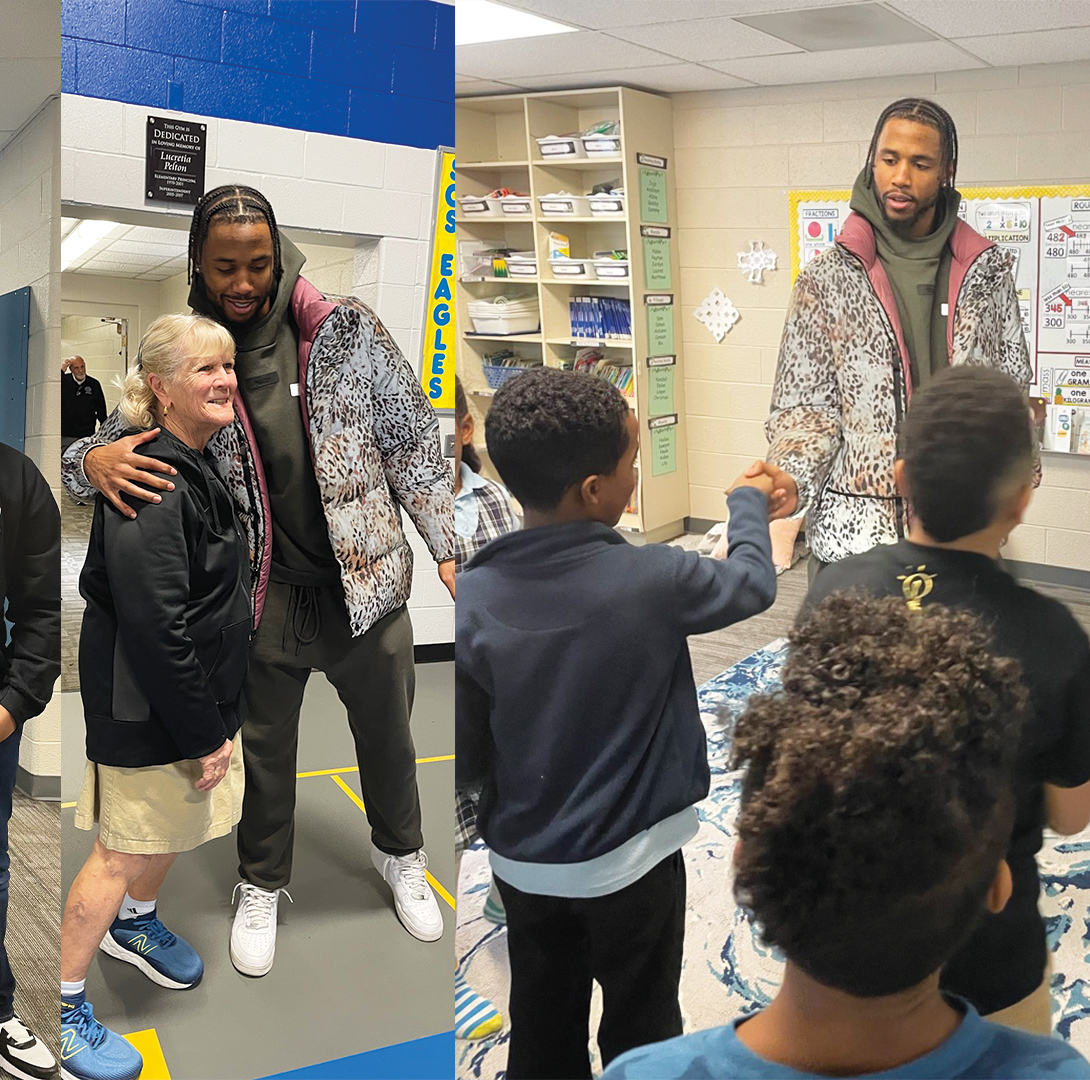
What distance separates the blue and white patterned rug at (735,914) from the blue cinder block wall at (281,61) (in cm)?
80

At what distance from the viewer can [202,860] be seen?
1.57m

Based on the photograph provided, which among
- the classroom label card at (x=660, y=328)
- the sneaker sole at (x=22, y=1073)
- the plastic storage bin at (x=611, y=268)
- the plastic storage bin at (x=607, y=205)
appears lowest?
the sneaker sole at (x=22, y=1073)

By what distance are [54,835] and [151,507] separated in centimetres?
127

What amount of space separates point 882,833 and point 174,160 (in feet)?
3.82

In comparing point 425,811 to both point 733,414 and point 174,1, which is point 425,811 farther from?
point 174,1

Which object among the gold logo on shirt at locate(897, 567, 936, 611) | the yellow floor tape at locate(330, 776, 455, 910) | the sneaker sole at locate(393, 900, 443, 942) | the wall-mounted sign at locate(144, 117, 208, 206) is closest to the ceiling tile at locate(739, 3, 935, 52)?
the gold logo on shirt at locate(897, 567, 936, 611)

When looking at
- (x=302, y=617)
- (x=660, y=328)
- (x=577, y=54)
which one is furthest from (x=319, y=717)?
(x=577, y=54)

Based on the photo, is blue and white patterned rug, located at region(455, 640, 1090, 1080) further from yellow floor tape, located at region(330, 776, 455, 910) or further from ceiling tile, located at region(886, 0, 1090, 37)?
ceiling tile, located at region(886, 0, 1090, 37)

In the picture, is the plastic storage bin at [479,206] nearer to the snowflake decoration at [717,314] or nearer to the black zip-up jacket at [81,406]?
the snowflake decoration at [717,314]

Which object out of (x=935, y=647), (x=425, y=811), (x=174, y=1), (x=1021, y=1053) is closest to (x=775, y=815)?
(x=935, y=647)

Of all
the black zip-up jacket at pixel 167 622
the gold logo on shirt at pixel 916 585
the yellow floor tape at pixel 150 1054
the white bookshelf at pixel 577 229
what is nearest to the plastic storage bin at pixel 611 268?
the white bookshelf at pixel 577 229

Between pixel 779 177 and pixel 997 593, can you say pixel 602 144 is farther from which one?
pixel 997 593

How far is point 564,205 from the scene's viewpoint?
127cm

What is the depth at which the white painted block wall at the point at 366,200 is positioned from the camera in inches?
56.1
